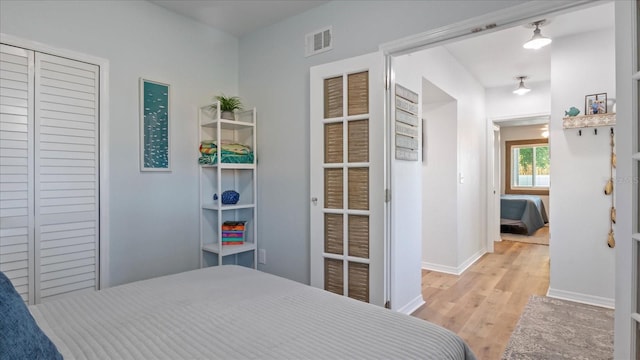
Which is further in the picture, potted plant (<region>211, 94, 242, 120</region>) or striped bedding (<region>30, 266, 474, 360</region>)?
potted plant (<region>211, 94, 242, 120</region>)

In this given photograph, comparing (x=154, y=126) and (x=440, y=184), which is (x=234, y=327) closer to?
(x=154, y=126)

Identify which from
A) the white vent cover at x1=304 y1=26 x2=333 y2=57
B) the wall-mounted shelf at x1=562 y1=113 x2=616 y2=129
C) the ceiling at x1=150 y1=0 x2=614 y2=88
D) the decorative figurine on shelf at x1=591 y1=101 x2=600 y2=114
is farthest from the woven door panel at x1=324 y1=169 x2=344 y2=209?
the decorative figurine on shelf at x1=591 y1=101 x2=600 y2=114

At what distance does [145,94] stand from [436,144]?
3289 millimetres

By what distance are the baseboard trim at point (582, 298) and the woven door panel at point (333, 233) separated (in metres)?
2.34

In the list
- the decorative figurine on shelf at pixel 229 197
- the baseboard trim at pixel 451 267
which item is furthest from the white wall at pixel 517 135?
the decorative figurine on shelf at pixel 229 197

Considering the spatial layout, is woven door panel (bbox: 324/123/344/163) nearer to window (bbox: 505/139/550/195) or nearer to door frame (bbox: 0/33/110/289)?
door frame (bbox: 0/33/110/289)

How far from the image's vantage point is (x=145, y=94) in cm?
265

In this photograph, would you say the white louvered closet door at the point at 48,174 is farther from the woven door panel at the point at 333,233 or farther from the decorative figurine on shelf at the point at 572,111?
the decorative figurine on shelf at the point at 572,111

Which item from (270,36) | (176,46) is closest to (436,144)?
(270,36)

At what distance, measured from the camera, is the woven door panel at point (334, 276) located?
2578 millimetres

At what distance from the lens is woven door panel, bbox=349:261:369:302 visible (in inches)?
96.7

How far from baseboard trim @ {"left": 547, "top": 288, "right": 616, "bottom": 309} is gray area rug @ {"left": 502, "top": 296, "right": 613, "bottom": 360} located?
0.07 meters

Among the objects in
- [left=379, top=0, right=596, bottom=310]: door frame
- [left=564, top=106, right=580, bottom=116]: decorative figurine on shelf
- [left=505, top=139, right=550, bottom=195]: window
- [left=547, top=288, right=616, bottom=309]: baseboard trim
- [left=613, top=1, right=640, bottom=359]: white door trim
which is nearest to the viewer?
[left=613, top=1, right=640, bottom=359]: white door trim

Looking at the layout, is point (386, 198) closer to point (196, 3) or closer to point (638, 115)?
point (638, 115)
